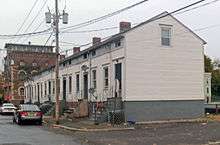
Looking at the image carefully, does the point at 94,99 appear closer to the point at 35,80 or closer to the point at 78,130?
the point at 78,130

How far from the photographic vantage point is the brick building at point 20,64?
313 ft

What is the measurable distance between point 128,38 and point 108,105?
4949 millimetres

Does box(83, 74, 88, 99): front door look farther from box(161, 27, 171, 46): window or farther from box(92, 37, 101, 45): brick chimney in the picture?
box(161, 27, 171, 46): window

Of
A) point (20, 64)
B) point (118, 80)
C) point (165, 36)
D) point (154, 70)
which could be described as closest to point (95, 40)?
point (165, 36)

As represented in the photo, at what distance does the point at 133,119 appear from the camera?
3369 cm

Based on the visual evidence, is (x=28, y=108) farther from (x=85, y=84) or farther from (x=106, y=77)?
(x=85, y=84)

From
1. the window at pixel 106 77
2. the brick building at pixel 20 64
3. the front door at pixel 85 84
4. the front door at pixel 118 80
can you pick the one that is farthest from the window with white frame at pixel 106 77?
the brick building at pixel 20 64

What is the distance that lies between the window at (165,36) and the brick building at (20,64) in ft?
193

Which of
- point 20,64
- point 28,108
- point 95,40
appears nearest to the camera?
point 28,108

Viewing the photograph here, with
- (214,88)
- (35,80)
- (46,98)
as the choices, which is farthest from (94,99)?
(214,88)

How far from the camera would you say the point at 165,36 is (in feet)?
118

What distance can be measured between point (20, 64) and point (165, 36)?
216 ft

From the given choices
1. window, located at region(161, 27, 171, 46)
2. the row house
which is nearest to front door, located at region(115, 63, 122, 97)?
the row house

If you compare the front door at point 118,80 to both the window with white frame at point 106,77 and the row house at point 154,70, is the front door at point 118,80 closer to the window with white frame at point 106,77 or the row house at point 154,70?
the row house at point 154,70
